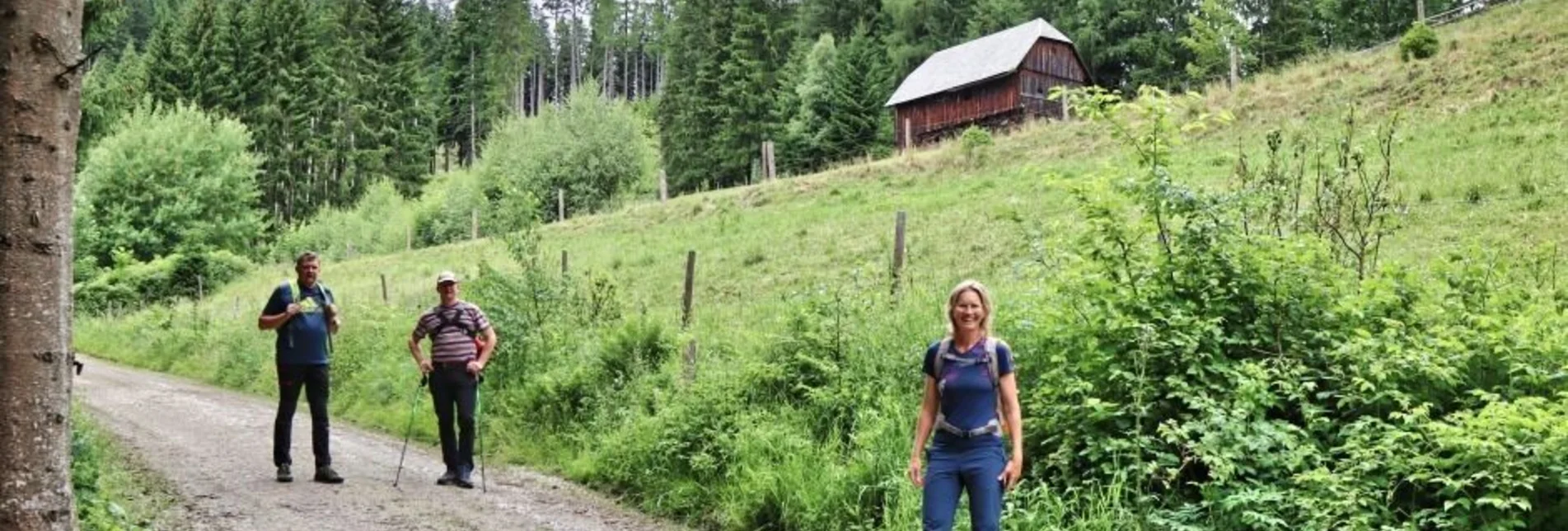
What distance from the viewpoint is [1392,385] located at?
5.94m

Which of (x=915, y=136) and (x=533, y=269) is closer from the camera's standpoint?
(x=533, y=269)

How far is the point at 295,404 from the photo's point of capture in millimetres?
8531

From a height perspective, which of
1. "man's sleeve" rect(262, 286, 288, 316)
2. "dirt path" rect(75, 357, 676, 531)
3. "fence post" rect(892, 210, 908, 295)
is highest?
"fence post" rect(892, 210, 908, 295)

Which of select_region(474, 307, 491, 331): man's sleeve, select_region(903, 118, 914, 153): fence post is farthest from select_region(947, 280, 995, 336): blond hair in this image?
select_region(903, 118, 914, 153): fence post

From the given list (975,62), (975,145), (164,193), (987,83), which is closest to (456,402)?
(975,145)

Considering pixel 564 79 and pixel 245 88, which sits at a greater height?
pixel 564 79

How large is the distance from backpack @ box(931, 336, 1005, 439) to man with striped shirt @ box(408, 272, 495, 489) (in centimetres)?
485

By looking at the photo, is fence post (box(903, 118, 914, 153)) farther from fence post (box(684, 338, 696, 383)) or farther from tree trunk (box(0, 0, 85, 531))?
tree trunk (box(0, 0, 85, 531))

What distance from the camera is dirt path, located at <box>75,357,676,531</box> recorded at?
24.3 ft

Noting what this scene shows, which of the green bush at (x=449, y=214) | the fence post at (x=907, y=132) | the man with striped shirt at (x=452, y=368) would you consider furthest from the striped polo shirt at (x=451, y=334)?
the green bush at (x=449, y=214)

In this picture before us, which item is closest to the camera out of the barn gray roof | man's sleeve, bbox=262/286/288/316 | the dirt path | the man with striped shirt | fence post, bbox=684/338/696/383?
the dirt path

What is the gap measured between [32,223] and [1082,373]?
5.49 metres

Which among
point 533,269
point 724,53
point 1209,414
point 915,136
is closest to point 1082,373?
point 1209,414

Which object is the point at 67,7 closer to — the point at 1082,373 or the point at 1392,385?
the point at 1082,373
